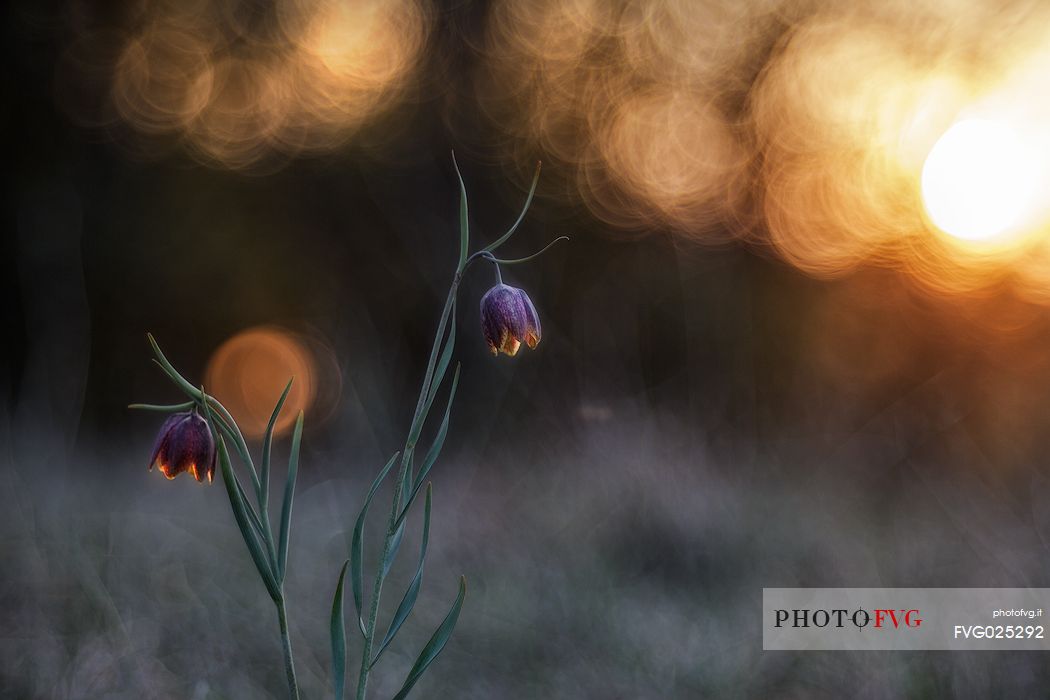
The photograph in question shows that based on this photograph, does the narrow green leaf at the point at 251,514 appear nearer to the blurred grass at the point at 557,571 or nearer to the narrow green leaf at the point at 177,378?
the narrow green leaf at the point at 177,378

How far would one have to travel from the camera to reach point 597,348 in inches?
149

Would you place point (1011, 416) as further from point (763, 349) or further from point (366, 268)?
point (366, 268)

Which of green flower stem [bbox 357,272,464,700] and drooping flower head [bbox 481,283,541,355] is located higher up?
drooping flower head [bbox 481,283,541,355]

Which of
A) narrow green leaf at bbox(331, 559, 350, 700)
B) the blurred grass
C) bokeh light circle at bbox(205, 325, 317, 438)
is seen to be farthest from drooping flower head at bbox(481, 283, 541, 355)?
bokeh light circle at bbox(205, 325, 317, 438)

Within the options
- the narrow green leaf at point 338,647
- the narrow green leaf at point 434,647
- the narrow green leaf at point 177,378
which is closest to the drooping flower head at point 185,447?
the narrow green leaf at point 177,378

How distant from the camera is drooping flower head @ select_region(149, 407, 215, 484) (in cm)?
109

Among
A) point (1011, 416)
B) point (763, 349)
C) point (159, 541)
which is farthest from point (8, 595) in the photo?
point (1011, 416)

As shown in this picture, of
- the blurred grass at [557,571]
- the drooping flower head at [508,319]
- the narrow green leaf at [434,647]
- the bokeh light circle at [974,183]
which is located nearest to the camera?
the narrow green leaf at [434,647]

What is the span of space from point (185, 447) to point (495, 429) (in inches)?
105

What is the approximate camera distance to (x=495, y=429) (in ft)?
12.2

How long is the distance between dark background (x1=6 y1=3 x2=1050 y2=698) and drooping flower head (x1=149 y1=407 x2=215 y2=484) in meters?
0.90

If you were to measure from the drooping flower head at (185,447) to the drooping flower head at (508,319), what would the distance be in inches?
17.2

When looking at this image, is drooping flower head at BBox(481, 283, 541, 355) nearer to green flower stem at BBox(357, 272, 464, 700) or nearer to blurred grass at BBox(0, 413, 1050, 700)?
green flower stem at BBox(357, 272, 464, 700)

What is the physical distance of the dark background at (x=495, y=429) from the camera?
196 cm
